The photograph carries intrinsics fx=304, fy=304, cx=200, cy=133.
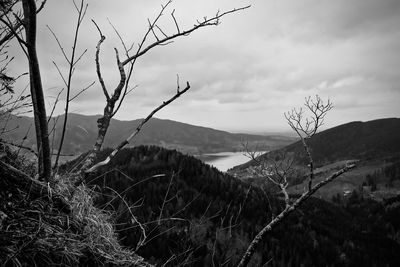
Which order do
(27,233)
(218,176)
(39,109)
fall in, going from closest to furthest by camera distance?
(27,233) < (39,109) < (218,176)

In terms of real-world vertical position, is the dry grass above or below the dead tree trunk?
below

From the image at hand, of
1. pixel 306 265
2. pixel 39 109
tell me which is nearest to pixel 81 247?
pixel 39 109

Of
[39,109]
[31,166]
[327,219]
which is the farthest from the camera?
[327,219]

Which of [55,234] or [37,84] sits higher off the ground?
[37,84]

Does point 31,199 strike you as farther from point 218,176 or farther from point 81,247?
point 218,176

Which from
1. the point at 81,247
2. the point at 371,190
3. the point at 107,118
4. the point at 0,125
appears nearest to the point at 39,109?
the point at 107,118

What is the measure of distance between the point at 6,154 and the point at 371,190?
183m

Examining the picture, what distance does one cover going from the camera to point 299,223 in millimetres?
75875

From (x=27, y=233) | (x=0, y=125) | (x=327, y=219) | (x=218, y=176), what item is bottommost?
(x=327, y=219)

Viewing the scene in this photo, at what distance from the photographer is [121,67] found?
301 centimetres

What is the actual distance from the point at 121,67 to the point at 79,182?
3.91 feet

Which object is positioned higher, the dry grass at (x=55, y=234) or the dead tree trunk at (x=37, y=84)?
the dead tree trunk at (x=37, y=84)

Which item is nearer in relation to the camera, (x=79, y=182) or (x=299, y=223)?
(x=79, y=182)

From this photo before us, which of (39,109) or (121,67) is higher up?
(121,67)
